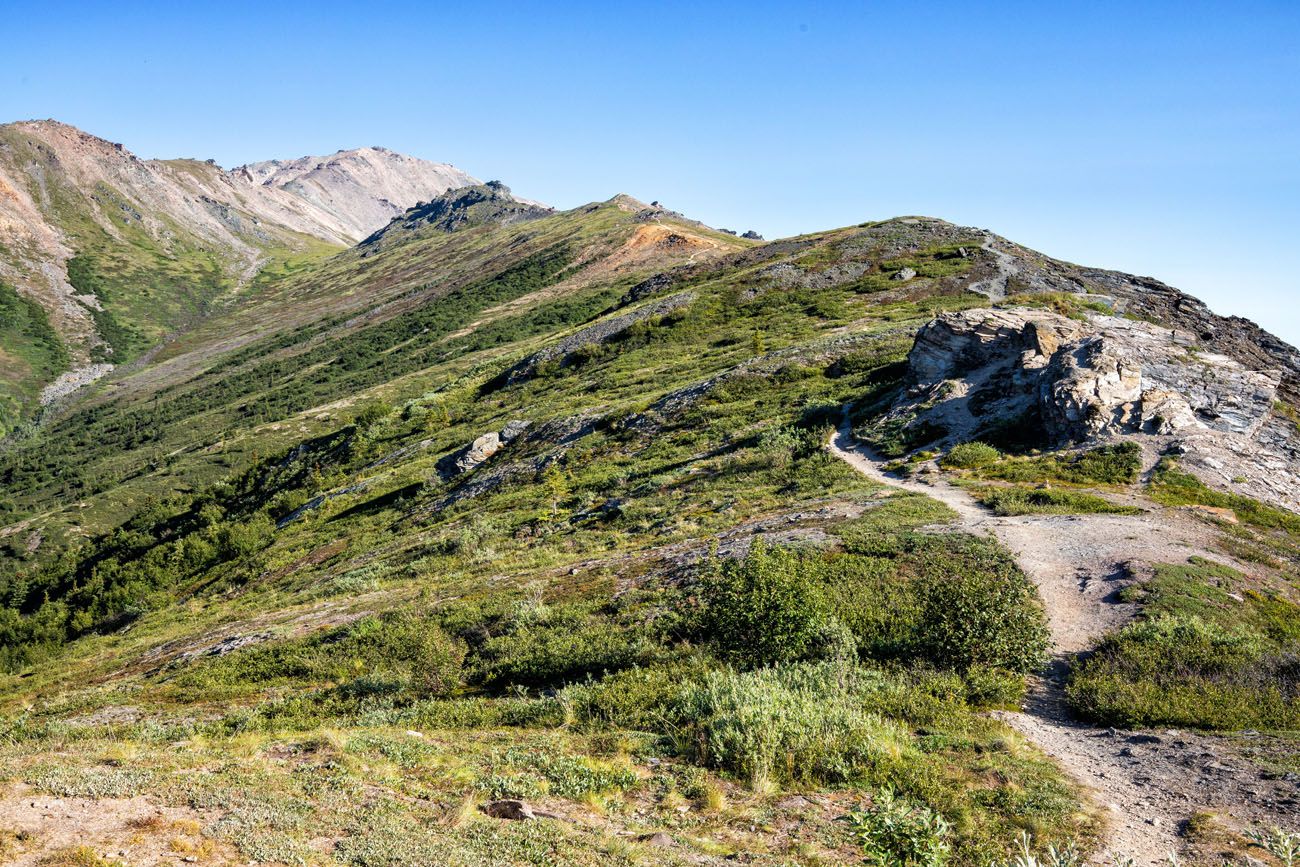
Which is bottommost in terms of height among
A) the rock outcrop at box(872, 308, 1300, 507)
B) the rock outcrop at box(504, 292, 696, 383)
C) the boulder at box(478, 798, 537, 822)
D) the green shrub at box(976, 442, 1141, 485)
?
the boulder at box(478, 798, 537, 822)

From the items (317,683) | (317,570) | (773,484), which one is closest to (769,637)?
(317,683)

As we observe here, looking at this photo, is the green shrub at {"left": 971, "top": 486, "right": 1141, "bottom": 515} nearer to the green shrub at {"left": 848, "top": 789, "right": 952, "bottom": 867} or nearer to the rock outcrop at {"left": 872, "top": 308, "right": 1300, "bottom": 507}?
the rock outcrop at {"left": 872, "top": 308, "right": 1300, "bottom": 507}

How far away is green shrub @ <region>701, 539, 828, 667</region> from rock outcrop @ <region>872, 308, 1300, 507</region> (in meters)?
18.8

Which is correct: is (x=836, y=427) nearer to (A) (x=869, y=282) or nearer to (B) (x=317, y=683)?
(B) (x=317, y=683)

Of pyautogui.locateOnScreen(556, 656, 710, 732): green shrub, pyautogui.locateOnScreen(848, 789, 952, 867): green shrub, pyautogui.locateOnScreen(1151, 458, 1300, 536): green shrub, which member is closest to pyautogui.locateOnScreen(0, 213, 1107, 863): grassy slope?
pyautogui.locateOnScreen(556, 656, 710, 732): green shrub

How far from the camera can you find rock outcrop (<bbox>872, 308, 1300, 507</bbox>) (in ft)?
83.9

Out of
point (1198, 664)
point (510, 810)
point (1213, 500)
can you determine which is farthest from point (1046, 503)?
point (510, 810)

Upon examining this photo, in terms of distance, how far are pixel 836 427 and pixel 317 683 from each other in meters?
27.1

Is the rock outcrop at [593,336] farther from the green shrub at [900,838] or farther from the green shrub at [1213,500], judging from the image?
the green shrub at [900,838]

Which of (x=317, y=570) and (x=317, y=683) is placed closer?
(x=317, y=683)

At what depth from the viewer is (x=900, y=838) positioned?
737cm

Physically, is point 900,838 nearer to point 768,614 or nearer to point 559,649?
point 768,614

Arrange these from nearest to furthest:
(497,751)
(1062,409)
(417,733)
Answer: (497,751)
(417,733)
(1062,409)

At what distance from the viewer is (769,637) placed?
14617 millimetres
